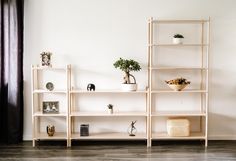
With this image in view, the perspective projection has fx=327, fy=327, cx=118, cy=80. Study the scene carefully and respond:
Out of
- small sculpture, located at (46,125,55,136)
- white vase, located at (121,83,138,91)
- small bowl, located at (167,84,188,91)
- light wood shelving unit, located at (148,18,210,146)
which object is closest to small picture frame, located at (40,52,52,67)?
small sculpture, located at (46,125,55,136)

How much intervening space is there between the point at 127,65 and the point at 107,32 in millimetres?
617

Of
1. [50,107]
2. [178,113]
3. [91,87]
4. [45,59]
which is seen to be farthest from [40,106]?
[178,113]

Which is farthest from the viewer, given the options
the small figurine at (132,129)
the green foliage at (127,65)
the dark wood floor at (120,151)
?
the small figurine at (132,129)

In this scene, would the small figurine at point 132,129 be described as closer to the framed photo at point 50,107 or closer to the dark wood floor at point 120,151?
the dark wood floor at point 120,151

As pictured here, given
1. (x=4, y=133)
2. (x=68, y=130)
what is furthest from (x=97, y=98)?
(x=4, y=133)

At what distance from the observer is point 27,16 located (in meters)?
4.52

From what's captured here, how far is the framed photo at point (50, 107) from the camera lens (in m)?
4.38

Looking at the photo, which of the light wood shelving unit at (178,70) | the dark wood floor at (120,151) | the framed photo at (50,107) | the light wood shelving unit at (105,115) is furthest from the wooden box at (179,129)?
the framed photo at (50,107)

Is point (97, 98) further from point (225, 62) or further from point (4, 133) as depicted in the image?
point (225, 62)

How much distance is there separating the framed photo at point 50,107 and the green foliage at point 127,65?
97 cm

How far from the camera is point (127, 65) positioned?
4242 mm

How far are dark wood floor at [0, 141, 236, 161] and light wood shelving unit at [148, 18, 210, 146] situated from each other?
0.15 meters

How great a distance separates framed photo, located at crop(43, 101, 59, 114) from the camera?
14.4ft

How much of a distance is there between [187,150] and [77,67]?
1.85 m
